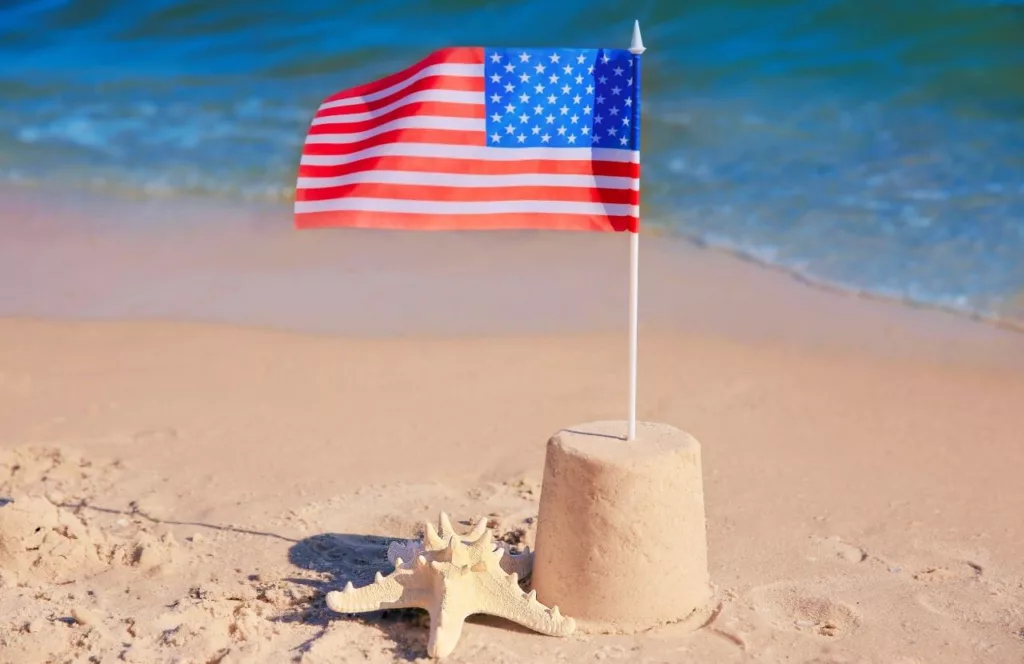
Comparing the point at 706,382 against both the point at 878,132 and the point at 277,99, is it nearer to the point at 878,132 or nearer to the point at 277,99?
the point at 878,132

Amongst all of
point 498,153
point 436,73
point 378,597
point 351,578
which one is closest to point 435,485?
point 351,578

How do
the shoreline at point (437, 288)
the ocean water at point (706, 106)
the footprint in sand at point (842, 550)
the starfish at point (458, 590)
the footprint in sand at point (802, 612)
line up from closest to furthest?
the starfish at point (458, 590), the footprint in sand at point (802, 612), the footprint in sand at point (842, 550), the shoreline at point (437, 288), the ocean water at point (706, 106)

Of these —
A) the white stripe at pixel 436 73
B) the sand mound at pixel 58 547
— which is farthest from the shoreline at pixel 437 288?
the white stripe at pixel 436 73

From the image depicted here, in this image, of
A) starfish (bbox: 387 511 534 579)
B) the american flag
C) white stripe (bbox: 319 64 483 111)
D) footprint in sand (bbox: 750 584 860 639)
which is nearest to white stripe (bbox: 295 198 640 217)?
the american flag

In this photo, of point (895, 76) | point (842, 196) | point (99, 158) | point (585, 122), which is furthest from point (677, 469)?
point (895, 76)

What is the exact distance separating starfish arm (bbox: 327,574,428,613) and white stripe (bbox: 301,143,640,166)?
1695mm

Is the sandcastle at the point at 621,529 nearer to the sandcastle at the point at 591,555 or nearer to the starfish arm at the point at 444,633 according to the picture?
the sandcastle at the point at 591,555

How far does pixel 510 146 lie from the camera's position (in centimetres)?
506

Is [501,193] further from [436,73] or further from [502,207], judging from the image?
[436,73]

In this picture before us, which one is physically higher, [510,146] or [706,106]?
[510,146]

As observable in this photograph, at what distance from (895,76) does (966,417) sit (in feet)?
39.4

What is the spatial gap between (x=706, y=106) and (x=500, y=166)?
13744 millimetres

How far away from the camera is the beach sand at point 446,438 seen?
504 cm

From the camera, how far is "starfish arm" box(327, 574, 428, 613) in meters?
4.83
